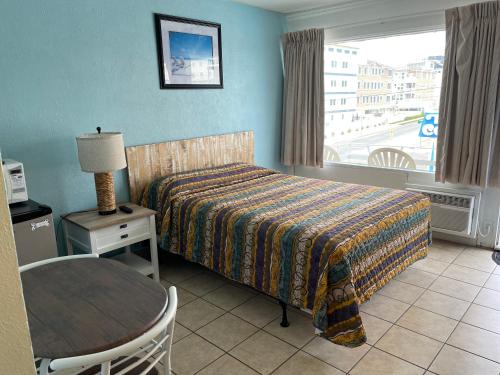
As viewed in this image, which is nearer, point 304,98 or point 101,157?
point 101,157

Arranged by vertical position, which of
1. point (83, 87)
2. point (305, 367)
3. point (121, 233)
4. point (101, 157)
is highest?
point (83, 87)

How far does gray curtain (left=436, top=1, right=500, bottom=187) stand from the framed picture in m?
2.15

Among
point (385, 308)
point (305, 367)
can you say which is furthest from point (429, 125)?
point (305, 367)

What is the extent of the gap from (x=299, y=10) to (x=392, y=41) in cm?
110

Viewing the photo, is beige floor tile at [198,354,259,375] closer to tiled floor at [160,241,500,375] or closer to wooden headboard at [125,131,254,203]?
tiled floor at [160,241,500,375]

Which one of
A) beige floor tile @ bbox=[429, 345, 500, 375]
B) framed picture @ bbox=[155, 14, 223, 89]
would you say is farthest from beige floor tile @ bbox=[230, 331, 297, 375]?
framed picture @ bbox=[155, 14, 223, 89]

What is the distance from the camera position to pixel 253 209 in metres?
2.69

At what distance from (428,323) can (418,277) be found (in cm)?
66

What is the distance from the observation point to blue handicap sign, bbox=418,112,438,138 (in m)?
3.79

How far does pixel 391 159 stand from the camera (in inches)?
160

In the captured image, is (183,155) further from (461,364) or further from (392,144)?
(461,364)

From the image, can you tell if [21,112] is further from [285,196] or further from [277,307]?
[277,307]

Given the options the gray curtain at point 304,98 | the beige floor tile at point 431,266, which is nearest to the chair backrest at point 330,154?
the gray curtain at point 304,98

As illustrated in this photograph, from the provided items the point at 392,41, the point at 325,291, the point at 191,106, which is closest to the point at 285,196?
the point at 325,291
